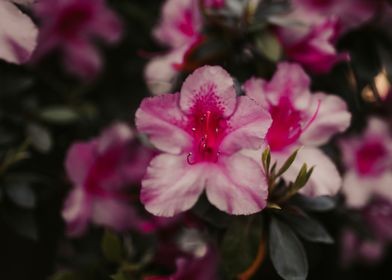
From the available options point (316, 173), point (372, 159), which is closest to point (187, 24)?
point (316, 173)

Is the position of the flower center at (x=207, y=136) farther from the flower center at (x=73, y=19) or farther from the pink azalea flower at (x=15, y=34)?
the flower center at (x=73, y=19)

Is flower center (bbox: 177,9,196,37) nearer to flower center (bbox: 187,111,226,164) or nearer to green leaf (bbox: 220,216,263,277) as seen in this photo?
flower center (bbox: 187,111,226,164)

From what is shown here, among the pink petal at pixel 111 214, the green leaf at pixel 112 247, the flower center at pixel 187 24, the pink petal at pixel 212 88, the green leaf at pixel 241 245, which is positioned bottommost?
the pink petal at pixel 111 214

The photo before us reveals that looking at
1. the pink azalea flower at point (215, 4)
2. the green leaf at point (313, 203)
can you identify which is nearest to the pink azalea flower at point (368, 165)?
the green leaf at point (313, 203)

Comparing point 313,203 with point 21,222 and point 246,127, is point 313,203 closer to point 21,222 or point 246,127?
point 246,127

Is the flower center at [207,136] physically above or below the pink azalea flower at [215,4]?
below

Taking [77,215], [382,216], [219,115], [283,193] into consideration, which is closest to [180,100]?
[219,115]

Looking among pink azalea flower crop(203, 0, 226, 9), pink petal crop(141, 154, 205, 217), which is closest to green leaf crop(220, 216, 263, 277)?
pink petal crop(141, 154, 205, 217)
